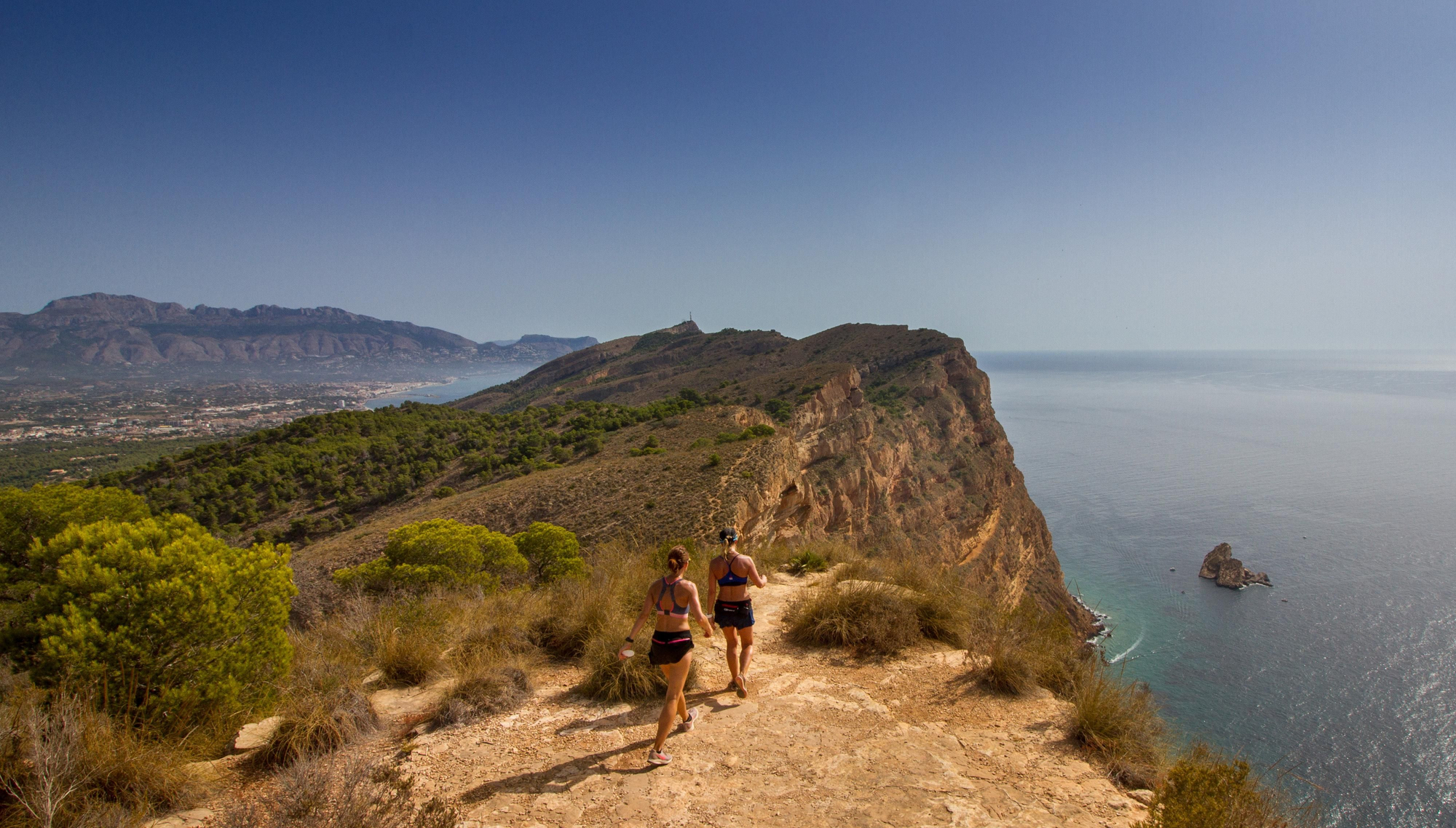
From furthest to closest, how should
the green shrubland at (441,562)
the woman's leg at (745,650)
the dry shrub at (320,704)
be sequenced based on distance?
the green shrubland at (441,562) < the woman's leg at (745,650) < the dry shrub at (320,704)

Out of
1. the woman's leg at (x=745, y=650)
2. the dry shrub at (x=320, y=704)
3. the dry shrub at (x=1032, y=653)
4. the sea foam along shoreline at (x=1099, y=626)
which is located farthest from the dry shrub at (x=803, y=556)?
the sea foam along shoreline at (x=1099, y=626)

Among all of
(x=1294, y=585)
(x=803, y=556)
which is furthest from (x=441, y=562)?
(x=1294, y=585)

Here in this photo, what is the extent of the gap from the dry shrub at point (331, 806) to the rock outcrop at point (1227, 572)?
51213 mm

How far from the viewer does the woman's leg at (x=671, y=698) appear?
163 inches

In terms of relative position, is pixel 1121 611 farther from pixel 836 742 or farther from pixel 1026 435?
pixel 1026 435

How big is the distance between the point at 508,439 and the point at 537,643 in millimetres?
34498

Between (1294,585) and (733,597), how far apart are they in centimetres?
5111

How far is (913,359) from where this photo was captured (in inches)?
1919

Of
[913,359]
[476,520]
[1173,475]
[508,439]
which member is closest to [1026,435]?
[1173,475]

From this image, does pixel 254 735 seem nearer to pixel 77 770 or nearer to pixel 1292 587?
pixel 77 770

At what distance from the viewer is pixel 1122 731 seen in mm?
4391

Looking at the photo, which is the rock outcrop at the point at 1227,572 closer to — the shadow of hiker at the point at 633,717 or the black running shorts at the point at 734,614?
the black running shorts at the point at 734,614

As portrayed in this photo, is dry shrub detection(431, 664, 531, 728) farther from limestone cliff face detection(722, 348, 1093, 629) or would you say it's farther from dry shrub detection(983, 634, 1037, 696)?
limestone cliff face detection(722, 348, 1093, 629)

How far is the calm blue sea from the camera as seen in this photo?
2373cm
